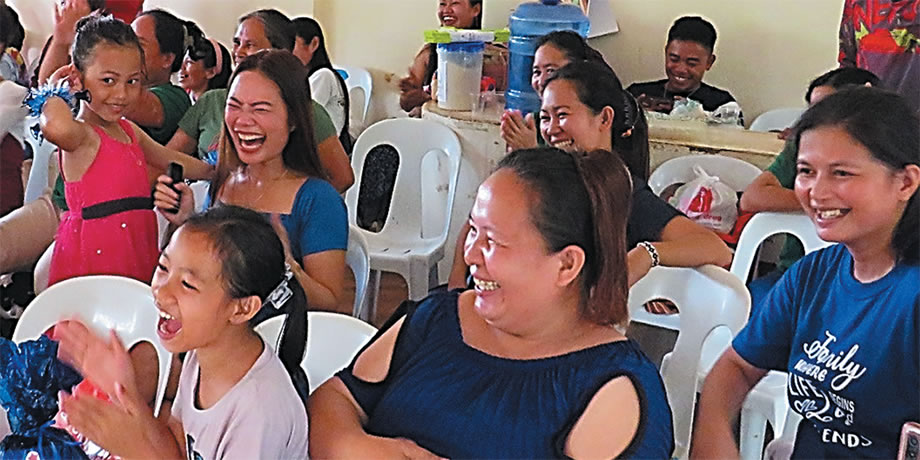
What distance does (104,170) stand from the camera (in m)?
1.93

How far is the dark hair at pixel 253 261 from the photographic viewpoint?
4.15 feet

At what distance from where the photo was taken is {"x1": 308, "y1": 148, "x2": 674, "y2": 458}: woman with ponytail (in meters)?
1.11

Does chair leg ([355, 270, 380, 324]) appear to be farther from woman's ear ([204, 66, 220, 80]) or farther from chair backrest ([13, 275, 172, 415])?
chair backrest ([13, 275, 172, 415])

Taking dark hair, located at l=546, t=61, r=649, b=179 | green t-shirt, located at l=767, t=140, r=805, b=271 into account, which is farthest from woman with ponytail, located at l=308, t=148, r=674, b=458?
green t-shirt, located at l=767, t=140, r=805, b=271

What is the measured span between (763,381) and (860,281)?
681 mm

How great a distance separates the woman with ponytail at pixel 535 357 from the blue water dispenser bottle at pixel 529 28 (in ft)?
6.54

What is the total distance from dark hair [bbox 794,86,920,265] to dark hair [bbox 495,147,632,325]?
1.05 feet

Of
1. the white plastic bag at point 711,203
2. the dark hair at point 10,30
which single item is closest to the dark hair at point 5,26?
the dark hair at point 10,30

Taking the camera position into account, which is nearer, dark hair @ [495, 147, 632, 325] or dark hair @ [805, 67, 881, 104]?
dark hair @ [495, 147, 632, 325]

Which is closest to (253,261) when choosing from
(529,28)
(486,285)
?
(486,285)

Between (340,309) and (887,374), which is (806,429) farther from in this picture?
(340,309)

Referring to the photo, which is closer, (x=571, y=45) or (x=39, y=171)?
(x=571, y=45)

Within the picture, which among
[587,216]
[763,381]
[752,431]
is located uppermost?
[587,216]

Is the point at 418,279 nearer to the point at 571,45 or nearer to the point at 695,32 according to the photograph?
the point at 571,45
